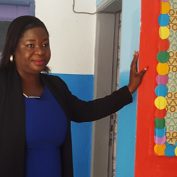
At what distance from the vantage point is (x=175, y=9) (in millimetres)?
1393

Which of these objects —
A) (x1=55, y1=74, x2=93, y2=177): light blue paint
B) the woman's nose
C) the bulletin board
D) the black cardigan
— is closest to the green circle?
the bulletin board

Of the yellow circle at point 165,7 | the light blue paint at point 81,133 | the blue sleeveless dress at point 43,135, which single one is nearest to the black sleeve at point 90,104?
the blue sleeveless dress at point 43,135

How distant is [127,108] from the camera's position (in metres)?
1.84

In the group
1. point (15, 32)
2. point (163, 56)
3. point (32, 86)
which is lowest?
point (32, 86)

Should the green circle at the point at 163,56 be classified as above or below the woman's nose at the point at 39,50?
below

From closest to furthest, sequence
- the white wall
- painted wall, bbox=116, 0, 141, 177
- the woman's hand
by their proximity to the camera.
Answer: the woman's hand
painted wall, bbox=116, 0, 141, 177
the white wall

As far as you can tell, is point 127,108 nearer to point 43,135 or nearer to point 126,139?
point 126,139

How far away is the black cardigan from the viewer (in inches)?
63.7

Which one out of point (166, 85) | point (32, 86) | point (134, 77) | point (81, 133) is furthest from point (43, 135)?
point (81, 133)

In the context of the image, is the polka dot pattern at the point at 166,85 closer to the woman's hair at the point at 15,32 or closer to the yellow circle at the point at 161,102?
the yellow circle at the point at 161,102

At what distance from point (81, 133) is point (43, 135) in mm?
1344

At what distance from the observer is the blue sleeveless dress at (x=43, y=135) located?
163 cm

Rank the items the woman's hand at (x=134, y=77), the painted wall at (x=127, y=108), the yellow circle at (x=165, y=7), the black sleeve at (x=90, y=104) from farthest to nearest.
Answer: the black sleeve at (x=90, y=104) < the painted wall at (x=127, y=108) < the woman's hand at (x=134, y=77) < the yellow circle at (x=165, y=7)

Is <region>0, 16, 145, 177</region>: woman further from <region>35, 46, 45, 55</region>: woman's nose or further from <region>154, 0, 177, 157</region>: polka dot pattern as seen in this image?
<region>154, 0, 177, 157</region>: polka dot pattern
